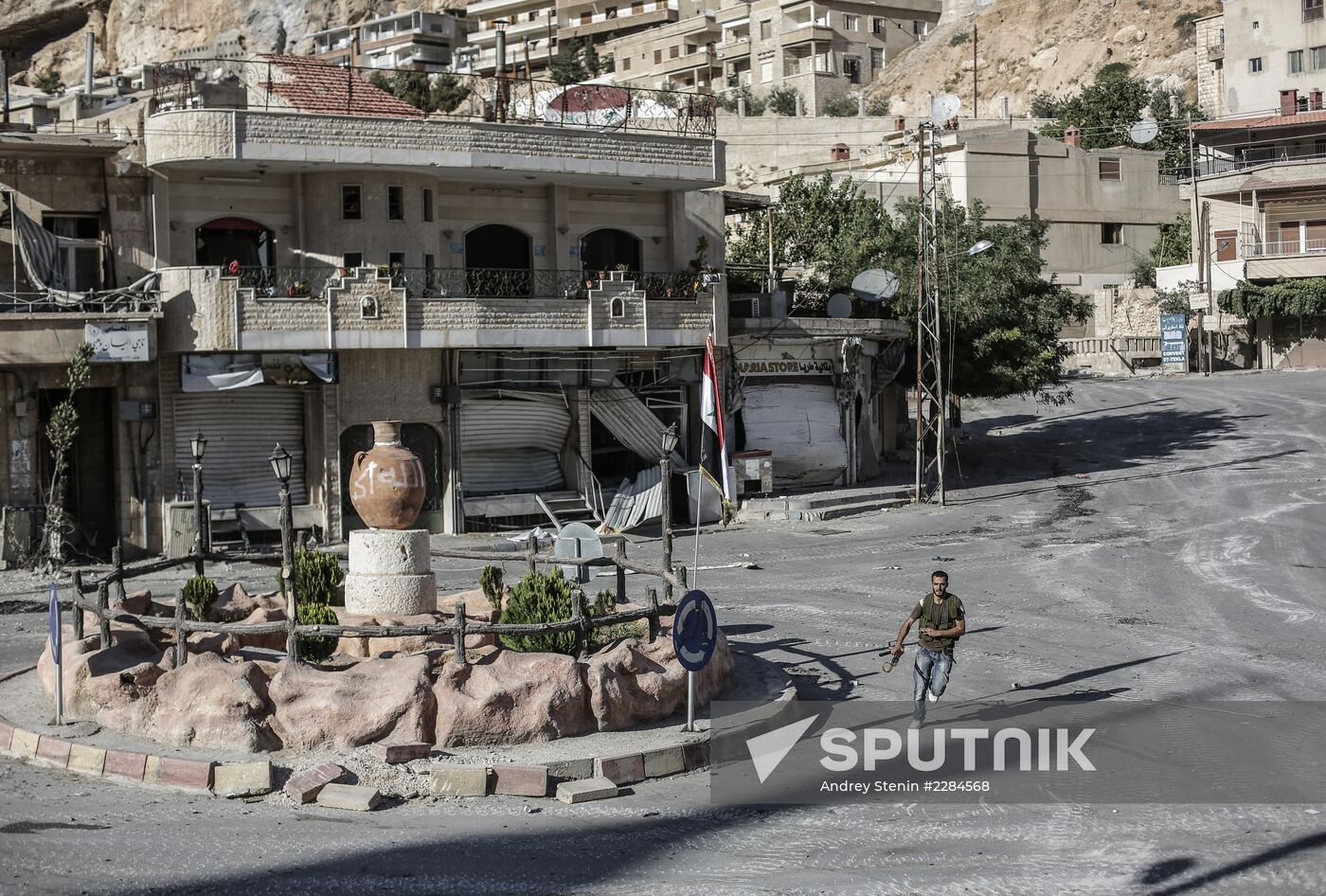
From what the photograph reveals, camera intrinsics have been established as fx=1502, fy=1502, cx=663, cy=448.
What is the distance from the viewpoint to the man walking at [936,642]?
13086mm

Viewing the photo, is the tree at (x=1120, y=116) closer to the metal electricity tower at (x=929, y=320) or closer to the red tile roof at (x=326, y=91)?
the metal electricity tower at (x=929, y=320)

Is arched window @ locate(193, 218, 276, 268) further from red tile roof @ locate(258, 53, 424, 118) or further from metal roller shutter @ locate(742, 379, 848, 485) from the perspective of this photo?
metal roller shutter @ locate(742, 379, 848, 485)

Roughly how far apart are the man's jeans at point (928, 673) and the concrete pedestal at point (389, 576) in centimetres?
593

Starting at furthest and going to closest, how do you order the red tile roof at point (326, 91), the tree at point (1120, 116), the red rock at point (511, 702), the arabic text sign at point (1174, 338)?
the tree at point (1120, 116) → the arabic text sign at point (1174, 338) → the red tile roof at point (326, 91) → the red rock at point (511, 702)

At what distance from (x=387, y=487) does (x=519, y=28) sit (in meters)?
103

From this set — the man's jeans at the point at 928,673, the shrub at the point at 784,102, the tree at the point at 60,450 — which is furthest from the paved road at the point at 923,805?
the shrub at the point at 784,102

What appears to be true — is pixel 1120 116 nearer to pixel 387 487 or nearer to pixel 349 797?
pixel 387 487

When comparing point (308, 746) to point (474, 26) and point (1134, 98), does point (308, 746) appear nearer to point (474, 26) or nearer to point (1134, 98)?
point (1134, 98)

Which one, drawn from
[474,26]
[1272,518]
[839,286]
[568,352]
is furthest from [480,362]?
[474,26]

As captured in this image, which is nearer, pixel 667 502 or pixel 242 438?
pixel 667 502

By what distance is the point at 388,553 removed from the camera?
1644 centimetres

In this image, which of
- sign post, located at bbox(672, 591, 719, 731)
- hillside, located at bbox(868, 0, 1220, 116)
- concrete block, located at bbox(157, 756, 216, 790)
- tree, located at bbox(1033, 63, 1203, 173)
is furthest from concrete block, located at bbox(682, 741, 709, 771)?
hillside, located at bbox(868, 0, 1220, 116)

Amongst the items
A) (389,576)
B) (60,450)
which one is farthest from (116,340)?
(389,576)

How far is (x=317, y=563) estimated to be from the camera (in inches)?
690
